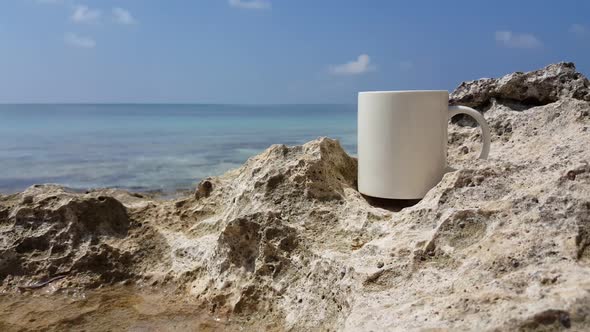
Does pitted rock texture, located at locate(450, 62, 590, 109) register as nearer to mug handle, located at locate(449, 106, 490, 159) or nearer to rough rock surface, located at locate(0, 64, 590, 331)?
rough rock surface, located at locate(0, 64, 590, 331)

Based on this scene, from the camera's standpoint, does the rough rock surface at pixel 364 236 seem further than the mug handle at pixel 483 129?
No

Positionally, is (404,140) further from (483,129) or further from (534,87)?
(534,87)

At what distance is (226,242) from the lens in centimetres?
166

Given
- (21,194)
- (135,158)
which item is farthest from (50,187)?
(135,158)

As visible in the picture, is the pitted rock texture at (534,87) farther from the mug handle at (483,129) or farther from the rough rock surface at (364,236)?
the mug handle at (483,129)

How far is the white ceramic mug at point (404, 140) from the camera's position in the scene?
1674 millimetres

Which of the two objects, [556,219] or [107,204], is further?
Result: [107,204]

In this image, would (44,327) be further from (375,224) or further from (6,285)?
→ (375,224)

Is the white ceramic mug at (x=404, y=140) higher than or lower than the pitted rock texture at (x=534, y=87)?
lower

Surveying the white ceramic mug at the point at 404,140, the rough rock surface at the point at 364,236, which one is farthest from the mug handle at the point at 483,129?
the rough rock surface at the point at 364,236

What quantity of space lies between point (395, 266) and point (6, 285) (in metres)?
1.50

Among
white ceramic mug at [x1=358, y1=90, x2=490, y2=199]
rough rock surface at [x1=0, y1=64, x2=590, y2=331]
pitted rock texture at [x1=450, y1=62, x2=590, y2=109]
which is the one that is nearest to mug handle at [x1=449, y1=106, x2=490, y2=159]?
white ceramic mug at [x1=358, y1=90, x2=490, y2=199]

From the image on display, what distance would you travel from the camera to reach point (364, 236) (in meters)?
1.52

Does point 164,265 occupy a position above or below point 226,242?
below
